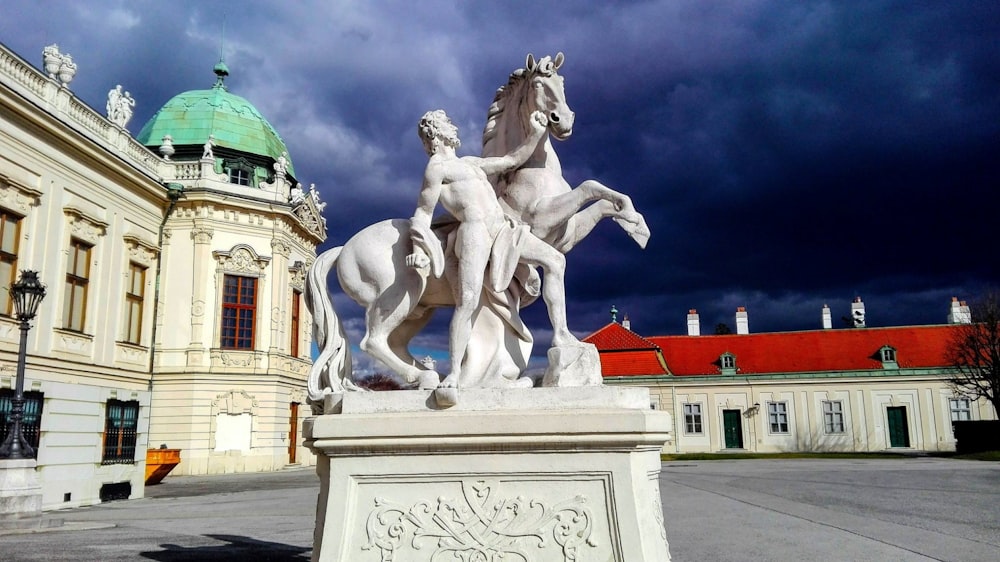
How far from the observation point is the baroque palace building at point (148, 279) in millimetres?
14789

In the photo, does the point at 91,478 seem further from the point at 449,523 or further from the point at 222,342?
the point at 449,523

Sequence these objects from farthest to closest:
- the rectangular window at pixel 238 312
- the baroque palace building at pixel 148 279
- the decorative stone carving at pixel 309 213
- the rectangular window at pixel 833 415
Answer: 1. the rectangular window at pixel 833 415
2. the decorative stone carving at pixel 309 213
3. the rectangular window at pixel 238 312
4. the baroque palace building at pixel 148 279

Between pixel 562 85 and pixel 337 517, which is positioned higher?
pixel 562 85

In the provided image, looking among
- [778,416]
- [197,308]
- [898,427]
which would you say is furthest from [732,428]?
[197,308]

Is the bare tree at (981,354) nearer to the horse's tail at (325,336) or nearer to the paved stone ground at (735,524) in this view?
the paved stone ground at (735,524)

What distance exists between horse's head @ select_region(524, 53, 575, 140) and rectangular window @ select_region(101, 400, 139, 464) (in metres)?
15.6

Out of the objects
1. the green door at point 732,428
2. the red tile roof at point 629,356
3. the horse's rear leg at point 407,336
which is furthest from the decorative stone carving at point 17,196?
the green door at point 732,428

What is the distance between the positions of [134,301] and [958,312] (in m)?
42.5

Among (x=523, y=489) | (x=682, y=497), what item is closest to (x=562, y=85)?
(x=523, y=489)

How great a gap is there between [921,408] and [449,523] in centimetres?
3839

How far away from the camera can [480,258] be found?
3838mm

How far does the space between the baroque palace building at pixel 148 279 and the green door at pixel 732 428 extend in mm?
20726

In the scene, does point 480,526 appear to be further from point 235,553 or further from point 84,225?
point 84,225

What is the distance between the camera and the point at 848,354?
37875 mm
